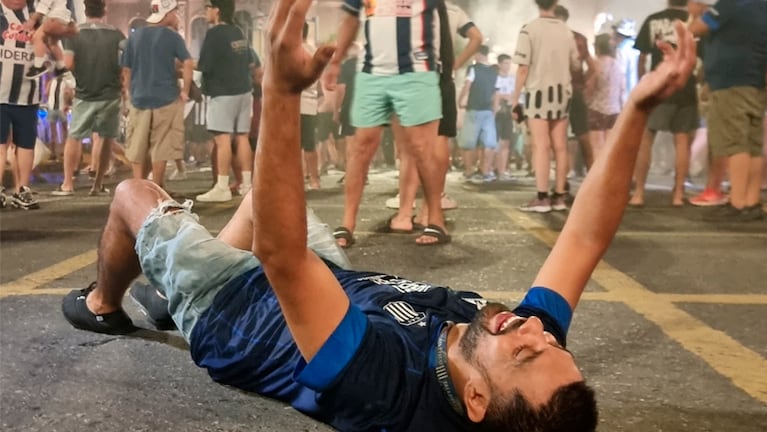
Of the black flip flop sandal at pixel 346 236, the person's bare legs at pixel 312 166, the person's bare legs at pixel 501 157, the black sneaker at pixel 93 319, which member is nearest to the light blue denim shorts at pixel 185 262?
the black sneaker at pixel 93 319

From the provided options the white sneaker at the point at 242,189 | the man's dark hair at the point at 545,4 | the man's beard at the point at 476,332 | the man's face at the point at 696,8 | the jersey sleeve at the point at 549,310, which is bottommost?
the white sneaker at the point at 242,189

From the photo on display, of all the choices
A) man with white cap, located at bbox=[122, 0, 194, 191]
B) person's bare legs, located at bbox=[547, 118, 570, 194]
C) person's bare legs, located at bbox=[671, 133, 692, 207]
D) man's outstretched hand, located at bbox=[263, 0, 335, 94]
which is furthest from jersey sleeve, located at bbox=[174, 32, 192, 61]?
man's outstretched hand, located at bbox=[263, 0, 335, 94]

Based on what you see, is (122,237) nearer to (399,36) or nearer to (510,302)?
(510,302)

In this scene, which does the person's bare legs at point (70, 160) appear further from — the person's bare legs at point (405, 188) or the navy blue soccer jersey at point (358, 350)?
the navy blue soccer jersey at point (358, 350)

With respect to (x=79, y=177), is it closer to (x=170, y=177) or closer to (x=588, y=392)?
(x=170, y=177)

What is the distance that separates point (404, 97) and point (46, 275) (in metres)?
1.98

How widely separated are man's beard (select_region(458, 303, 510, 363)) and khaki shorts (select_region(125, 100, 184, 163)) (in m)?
5.15

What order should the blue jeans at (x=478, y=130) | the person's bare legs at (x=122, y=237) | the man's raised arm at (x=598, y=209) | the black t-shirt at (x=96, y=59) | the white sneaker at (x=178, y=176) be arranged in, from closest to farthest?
the man's raised arm at (x=598, y=209)
the person's bare legs at (x=122, y=237)
the black t-shirt at (x=96, y=59)
the white sneaker at (x=178, y=176)
the blue jeans at (x=478, y=130)

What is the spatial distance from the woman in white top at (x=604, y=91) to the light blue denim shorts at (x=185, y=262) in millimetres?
6508

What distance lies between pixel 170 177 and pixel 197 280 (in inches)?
316

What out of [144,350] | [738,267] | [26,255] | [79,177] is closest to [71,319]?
[144,350]

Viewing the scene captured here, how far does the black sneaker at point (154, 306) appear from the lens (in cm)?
233

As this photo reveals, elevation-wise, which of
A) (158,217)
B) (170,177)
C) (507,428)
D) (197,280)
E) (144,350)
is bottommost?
(170,177)

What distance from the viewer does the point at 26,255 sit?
3711 mm
